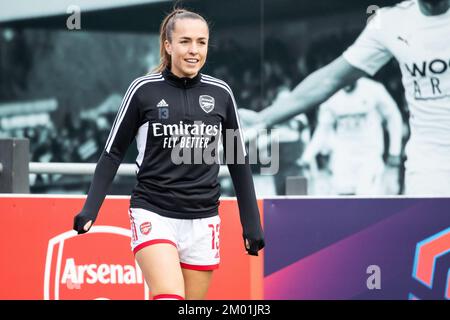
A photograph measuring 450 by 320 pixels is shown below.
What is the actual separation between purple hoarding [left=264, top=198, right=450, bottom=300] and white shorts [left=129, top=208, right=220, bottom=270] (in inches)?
59.2

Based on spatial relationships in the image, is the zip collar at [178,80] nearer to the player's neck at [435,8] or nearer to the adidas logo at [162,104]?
the adidas logo at [162,104]

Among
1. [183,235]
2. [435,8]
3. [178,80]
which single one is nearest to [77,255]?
[183,235]

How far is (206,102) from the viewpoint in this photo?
5328 millimetres

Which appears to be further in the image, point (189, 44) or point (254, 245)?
point (254, 245)

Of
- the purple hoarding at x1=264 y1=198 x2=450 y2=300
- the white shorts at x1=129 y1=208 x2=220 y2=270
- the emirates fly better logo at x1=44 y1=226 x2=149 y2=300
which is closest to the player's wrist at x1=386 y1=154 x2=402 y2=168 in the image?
the purple hoarding at x1=264 y1=198 x2=450 y2=300

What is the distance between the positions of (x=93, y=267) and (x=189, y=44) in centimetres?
206

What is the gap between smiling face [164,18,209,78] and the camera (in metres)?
5.25

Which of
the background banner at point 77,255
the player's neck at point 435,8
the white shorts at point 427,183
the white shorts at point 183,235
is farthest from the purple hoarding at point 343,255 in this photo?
the player's neck at point 435,8

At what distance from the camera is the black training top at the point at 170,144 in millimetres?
5203

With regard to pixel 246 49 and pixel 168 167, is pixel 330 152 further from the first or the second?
pixel 168 167

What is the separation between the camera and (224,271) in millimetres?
6719

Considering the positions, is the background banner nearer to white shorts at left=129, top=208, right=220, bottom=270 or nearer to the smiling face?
white shorts at left=129, top=208, right=220, bottom=270

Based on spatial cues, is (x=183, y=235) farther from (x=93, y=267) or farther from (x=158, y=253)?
(x=93, y=267)

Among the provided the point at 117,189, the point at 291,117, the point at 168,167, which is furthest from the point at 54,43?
the point at 168,167
